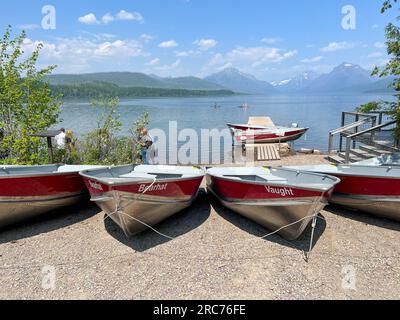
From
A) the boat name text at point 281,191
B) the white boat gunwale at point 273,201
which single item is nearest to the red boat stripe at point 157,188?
the white boat gunwale at point 273,201

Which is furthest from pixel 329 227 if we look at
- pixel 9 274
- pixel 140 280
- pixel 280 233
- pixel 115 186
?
pixel 9 274

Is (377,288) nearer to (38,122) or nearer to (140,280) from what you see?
(140,280)

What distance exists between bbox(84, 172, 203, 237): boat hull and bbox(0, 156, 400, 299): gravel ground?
39 cm

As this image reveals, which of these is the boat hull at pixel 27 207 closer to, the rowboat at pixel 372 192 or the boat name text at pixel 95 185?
the boat name text at pixel 95 185

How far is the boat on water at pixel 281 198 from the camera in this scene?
5262 millimetres

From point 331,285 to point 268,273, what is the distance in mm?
955

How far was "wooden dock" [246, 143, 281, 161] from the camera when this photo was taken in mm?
14998

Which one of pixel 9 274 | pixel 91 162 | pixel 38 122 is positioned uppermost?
pixel 38 122

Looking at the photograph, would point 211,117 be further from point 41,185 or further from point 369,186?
point 41,185

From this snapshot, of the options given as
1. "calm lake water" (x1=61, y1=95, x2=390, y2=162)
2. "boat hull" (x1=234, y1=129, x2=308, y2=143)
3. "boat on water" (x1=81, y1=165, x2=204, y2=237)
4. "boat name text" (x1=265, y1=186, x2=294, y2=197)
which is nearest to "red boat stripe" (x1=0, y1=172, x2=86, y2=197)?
"boat on water" (x1=81, y1=165, x2=204, y2=237)

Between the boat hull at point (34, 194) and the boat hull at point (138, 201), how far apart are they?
44.3 inches

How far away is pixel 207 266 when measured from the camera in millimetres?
4961

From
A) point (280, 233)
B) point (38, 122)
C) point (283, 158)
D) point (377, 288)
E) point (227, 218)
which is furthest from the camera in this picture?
point (283, 158)

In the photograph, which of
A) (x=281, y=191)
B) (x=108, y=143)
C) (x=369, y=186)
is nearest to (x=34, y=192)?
(x=108, y=143)
